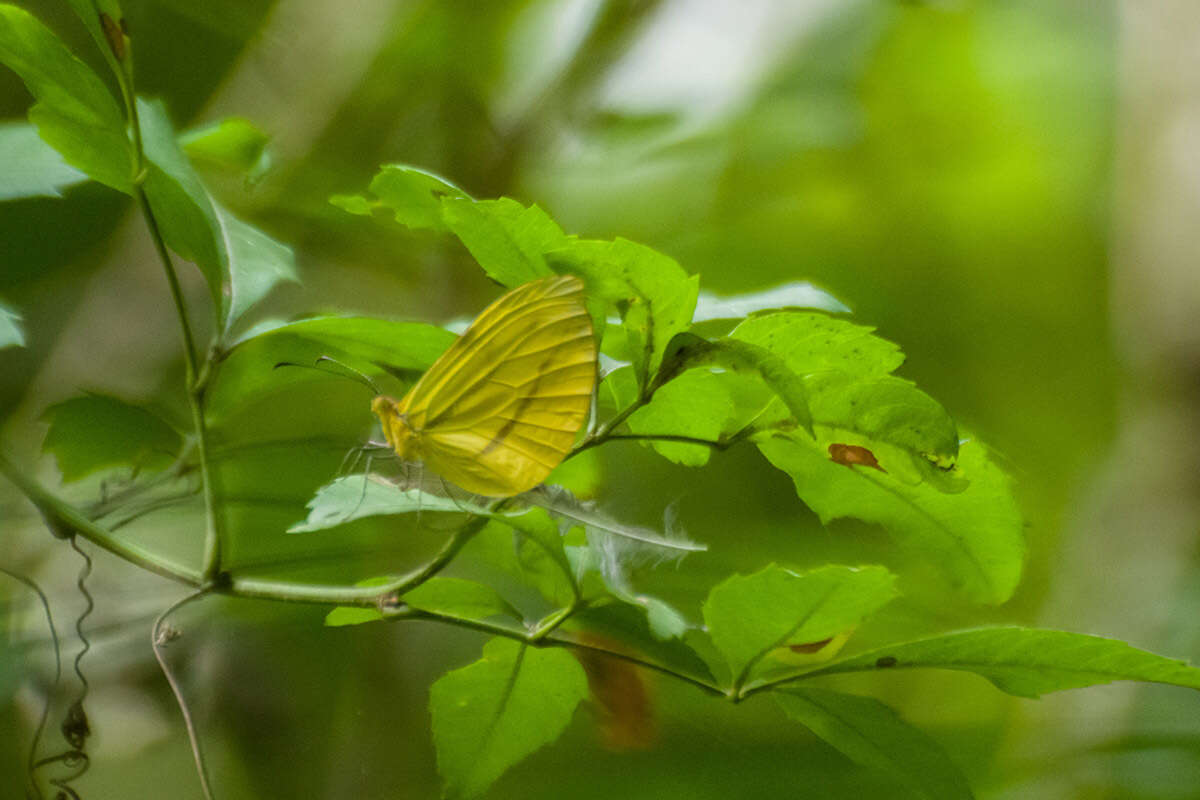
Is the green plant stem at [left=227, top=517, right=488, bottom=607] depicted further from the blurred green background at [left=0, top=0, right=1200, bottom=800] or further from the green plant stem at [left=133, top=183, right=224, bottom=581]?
the blurred green background at [left=0, top=0, right=1200, bottom=800]

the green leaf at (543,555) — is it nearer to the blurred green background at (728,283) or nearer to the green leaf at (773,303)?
the green leaf at (773,303)

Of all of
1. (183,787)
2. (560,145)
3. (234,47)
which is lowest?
(183,787)

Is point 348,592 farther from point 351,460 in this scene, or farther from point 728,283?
point 728,283

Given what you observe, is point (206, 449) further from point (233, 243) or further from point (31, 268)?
point (31, 268)

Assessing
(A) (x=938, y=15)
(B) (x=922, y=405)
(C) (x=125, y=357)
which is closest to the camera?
(B) (x=922, y=405)

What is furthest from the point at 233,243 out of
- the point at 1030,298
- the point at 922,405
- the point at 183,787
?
the point at 1030,298

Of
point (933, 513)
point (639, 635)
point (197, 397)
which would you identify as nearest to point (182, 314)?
point (197, 397)

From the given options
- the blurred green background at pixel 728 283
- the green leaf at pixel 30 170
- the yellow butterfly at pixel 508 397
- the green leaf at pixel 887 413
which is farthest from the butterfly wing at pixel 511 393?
the blurred green background at pixel 728 283
